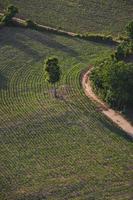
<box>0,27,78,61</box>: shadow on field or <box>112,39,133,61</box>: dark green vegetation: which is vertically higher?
<box>112,39,133,61</box>: dark green vegetation

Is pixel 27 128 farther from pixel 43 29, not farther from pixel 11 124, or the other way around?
pixel 43 29

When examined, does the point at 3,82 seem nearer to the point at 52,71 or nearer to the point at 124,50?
the point at 52,71

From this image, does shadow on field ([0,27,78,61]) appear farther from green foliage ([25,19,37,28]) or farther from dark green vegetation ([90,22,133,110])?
dark green vegetation ([90,22,133,110])

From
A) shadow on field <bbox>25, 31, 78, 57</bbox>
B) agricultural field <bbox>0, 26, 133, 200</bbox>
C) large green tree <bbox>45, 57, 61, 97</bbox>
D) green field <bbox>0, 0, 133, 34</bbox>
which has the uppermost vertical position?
green field <bbox>0, 0, 133, 34</bbox>

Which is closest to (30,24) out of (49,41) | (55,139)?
(49,41)

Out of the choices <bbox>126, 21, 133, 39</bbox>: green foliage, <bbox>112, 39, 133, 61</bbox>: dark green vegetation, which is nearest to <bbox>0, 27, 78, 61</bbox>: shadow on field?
<bbox>112, 39, 133, 61</bbox>: dark green vegetation

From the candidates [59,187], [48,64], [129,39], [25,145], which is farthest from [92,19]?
[59,187]
